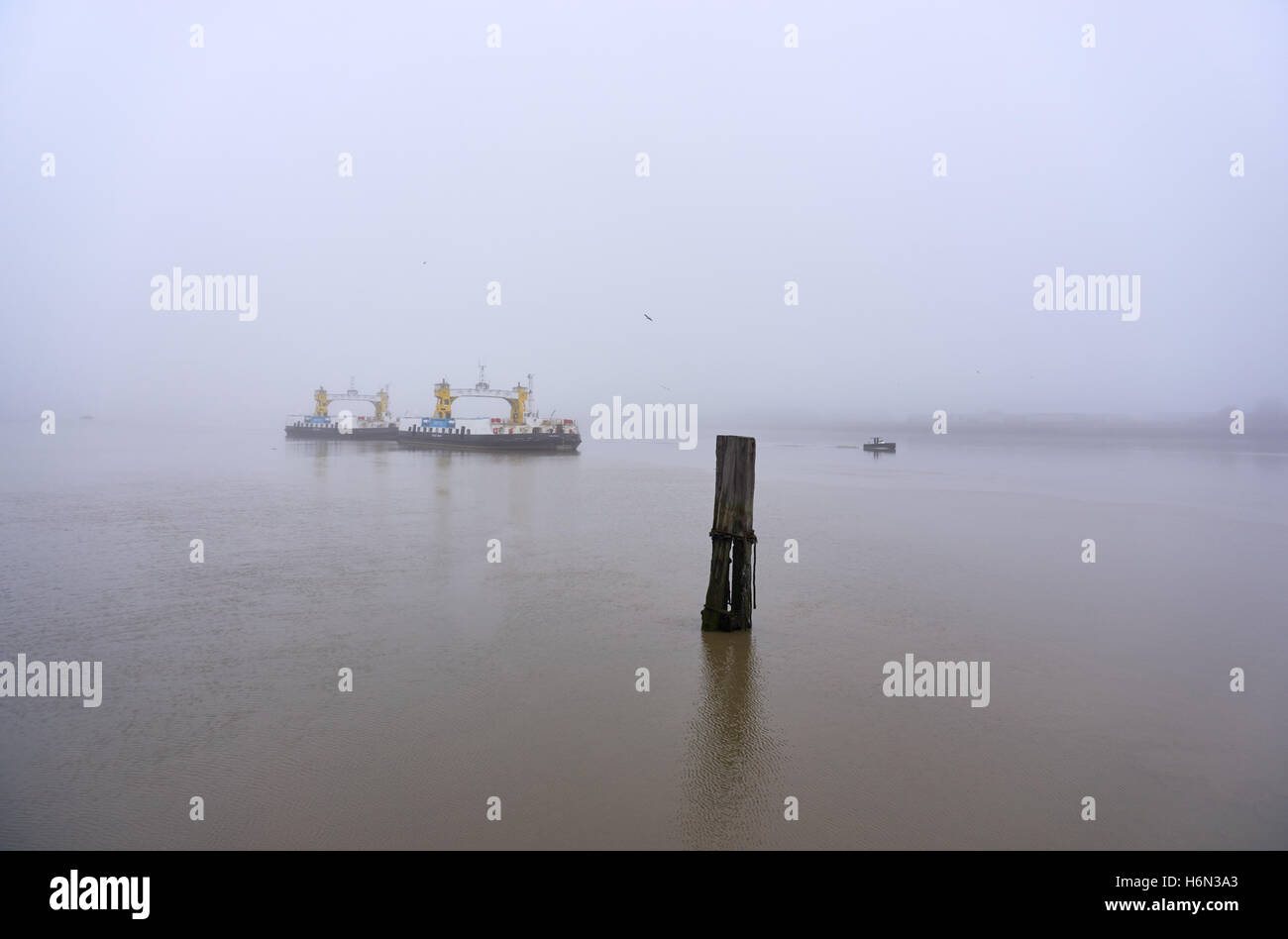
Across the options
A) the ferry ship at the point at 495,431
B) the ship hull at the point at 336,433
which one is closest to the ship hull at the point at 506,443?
the ferry ship at the point at 495,431

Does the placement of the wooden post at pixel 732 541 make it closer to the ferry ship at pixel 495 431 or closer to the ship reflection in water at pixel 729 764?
the ship reflection in water at pixel 729 764

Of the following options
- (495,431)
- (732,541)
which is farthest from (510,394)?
(732,541)

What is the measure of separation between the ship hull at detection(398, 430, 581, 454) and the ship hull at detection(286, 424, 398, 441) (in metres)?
15.5

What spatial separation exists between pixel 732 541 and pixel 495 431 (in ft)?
190

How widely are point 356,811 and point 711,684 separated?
4074 mm

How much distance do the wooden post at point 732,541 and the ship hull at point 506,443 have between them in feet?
186

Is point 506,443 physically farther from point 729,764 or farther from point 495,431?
point 729,764

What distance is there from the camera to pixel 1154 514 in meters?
24.5

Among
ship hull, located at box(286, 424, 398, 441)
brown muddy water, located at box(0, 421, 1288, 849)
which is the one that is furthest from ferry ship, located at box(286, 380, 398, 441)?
brown muddy water, located at box(0, 421, 1288, 849)

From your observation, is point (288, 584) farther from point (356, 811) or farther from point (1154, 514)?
point (1154, 514)

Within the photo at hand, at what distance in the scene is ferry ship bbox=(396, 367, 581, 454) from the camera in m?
65.3

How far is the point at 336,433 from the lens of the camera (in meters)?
87.6

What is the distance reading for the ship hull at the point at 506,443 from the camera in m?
64.9
